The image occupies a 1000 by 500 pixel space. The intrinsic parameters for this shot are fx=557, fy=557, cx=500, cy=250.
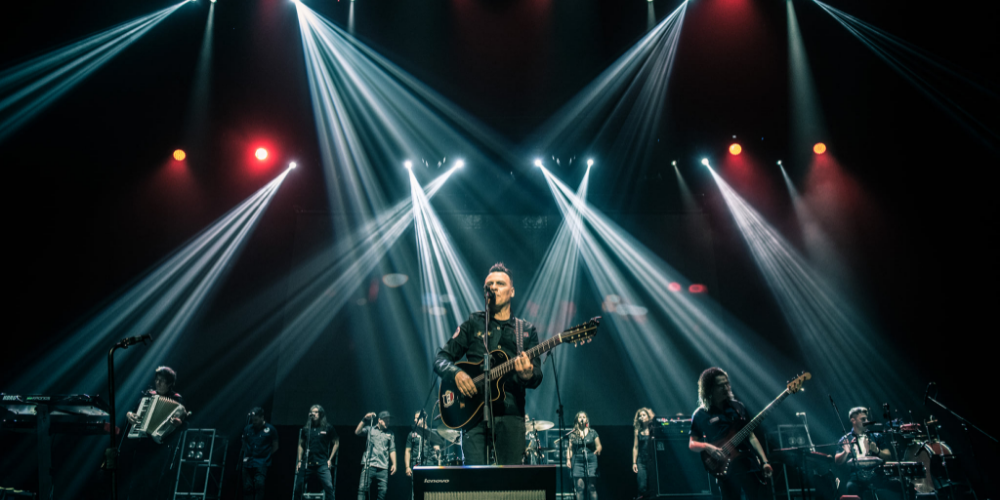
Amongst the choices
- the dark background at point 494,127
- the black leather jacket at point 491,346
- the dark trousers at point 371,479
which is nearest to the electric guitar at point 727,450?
the black leather jacket at point 491,346

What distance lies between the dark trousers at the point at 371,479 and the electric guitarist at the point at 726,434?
6.12 metres

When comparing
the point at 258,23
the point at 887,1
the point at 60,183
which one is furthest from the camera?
the point at 60,183

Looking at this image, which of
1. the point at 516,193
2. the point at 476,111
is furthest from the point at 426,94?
the point at 516,193

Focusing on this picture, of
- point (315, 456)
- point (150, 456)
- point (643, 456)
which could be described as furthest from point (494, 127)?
point (150, 456)

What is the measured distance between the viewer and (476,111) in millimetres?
10641

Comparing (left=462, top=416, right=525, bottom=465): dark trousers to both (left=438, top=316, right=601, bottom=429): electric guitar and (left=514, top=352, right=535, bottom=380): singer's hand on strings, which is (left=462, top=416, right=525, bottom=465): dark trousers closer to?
(left=438, top=316, right=601, bottom=429): electric guitar

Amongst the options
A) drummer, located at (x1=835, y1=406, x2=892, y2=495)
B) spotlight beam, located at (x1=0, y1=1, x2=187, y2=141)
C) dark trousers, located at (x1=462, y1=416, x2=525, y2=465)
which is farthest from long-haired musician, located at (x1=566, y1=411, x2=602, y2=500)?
spotlight beam, located at (x1=0, y1=1, x2=187, y2=141)

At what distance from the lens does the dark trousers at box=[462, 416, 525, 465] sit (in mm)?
3619

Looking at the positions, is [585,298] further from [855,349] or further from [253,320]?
[253,320]

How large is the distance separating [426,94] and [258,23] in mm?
2993

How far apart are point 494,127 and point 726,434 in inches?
298

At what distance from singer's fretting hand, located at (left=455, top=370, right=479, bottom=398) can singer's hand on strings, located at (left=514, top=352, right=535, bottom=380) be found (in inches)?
12.6

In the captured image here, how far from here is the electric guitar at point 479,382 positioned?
3.73 m

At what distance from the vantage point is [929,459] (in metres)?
7.10
